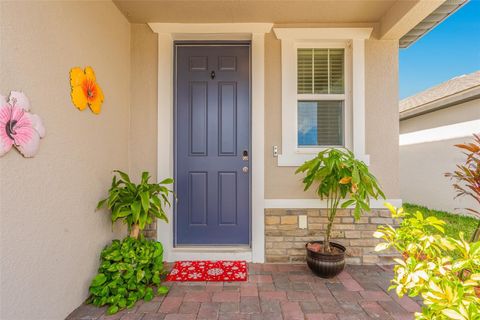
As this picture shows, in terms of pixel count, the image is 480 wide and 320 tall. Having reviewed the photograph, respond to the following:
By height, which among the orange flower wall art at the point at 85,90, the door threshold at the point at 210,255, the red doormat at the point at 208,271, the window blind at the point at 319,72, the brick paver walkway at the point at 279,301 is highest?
the window blind at the point at 319,72

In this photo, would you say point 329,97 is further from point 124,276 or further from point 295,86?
point 124,276

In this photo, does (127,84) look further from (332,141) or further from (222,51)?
(332,141)

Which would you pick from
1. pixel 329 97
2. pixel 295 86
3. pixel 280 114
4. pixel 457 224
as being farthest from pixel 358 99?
pixel 457 224

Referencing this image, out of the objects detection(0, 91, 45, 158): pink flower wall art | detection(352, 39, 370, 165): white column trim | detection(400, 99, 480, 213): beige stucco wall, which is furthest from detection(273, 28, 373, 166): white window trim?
detection(400, 99, 480, 213): beige stucco wall

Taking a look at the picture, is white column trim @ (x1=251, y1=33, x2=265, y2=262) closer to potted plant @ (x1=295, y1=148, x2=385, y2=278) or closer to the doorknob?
the doorknob

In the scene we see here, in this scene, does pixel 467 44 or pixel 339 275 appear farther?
pixel 467 44

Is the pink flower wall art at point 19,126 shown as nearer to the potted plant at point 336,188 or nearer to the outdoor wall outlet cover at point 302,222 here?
the potted plant at point 336,188

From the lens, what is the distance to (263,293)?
6.94ft

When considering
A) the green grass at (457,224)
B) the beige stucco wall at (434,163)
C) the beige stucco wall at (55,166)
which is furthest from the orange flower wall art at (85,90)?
the beige stucco wall at (434,163)

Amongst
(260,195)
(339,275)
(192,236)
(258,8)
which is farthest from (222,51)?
(339,275)

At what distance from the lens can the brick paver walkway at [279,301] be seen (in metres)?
1.83

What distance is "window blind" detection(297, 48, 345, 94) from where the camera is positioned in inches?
111

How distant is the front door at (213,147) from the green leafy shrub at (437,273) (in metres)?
1.84

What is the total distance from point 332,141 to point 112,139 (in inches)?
96.8
